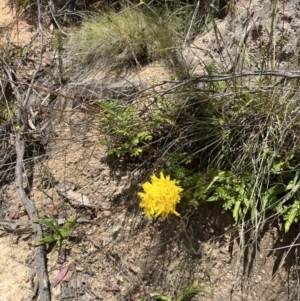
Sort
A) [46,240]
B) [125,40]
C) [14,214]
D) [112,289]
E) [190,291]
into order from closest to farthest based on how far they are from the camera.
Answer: [190,291] → [112,289] → [46,240] → [14,214] → [125,40]

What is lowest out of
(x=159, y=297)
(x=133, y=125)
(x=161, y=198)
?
(x=159, y=297)

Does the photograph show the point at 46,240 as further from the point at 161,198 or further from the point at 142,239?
the point at 161,198

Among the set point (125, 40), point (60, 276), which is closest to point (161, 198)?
point (60, 276)

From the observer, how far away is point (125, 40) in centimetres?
293

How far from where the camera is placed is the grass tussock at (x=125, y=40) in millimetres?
2885

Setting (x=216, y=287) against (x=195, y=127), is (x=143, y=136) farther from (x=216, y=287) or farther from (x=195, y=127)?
(x=216, y=287)

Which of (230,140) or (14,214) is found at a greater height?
(230,140)

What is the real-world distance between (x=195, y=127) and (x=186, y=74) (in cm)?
33

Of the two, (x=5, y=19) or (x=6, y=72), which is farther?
(x=5, y=19)

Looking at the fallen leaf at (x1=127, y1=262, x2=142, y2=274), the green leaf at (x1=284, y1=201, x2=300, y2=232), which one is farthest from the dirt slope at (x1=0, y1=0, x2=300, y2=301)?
the green leaf at (x1=284, y1=201, x2=300, y2=232)

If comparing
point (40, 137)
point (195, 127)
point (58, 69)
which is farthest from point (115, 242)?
point (58, 69)

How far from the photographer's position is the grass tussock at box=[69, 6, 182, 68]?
2.88 m

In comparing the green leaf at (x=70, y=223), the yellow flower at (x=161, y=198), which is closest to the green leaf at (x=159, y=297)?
the yellow flower at (x=161, y=198)

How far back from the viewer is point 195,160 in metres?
2.35
